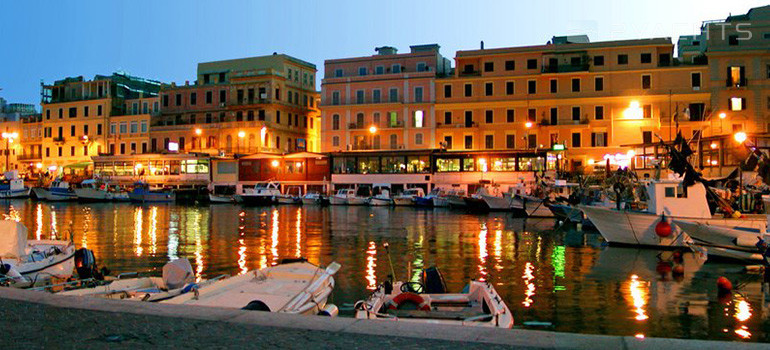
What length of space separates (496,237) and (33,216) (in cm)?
3511

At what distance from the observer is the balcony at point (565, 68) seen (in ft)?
215

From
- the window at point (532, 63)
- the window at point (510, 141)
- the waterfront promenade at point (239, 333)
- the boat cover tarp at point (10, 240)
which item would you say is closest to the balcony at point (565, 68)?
the window at point (532, 63)

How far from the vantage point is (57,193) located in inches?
2899

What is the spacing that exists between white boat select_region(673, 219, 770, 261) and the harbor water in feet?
2.50

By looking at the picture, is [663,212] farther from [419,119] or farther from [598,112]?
[419,119]

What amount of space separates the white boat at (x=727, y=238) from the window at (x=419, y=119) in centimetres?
4779

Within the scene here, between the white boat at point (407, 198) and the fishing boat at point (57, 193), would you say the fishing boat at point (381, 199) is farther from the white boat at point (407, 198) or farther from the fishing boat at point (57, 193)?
the fishing boat at point (57, 193)

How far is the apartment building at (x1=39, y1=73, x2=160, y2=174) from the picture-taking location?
88.1m

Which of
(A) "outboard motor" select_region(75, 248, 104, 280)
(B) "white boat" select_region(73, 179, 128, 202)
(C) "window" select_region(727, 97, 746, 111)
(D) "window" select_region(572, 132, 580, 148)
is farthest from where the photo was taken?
(B) "white boat" select_region(73, 179, 128, 202)

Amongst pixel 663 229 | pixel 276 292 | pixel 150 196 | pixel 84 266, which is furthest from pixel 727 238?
pixel 150 196

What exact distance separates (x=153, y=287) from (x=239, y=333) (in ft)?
26.8

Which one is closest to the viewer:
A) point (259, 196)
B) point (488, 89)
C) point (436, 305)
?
point (436, 305)

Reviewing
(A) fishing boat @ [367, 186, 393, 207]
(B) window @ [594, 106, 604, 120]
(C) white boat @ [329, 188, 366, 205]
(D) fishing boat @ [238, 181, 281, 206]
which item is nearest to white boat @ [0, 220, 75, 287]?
(A) fishing boat @ [367, 186, 393, 207]

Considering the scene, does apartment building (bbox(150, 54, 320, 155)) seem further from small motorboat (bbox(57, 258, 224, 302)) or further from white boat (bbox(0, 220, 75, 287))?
small motorboat (bbox(57, 258, 224, 302))
